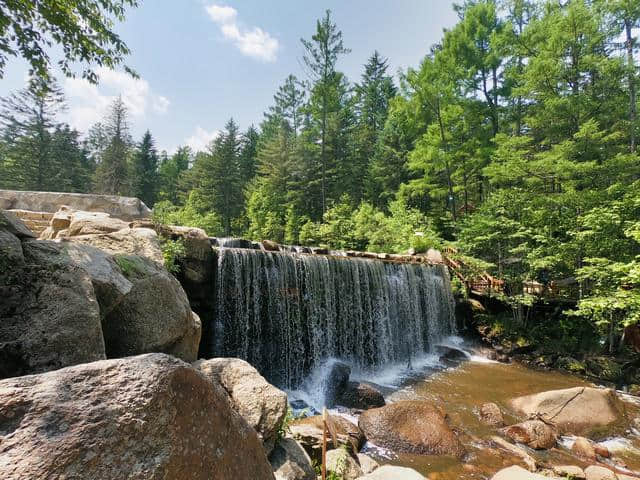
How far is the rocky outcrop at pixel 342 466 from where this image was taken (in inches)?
146

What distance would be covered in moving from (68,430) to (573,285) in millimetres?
14467

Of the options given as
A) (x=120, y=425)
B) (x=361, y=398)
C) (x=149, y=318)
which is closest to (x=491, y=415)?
(x=361, y=398)

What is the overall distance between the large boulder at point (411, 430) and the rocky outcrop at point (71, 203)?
10.3 metres

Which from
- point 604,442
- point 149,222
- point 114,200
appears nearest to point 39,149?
point 114,200

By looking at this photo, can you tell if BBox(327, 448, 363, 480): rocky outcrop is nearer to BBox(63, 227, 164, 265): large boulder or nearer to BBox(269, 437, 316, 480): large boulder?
BBox(269, 437, 316, 480): large boulder

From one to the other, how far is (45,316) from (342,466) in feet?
11.4

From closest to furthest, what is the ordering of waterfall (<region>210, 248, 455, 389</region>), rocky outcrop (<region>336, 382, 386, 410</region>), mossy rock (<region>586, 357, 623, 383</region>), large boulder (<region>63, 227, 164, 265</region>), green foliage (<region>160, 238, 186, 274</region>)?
large boulder (<region>63, 227, 164, 265</region>)
green foliage (<region>160, 238, 186, 274</region>)
rocky outcrop (<region>336, 382, 386, 410</region>)
waterfall (<region>210, 248, 455, 389</region>)
mossy rock (<region>586, 357, 623, 383</region>)

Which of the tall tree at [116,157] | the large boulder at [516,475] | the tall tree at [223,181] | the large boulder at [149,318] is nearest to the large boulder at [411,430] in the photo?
the large boulder at [516,475]

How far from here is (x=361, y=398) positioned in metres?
6.51

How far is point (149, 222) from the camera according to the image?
6.84 metres

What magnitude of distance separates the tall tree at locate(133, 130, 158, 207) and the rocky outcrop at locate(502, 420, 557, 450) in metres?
38.8

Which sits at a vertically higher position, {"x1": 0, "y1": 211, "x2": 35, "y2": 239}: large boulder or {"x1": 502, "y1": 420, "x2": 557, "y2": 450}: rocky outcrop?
{"x1": 0, "y1": 211, "x2": 35, "y2": 239}: large boulder

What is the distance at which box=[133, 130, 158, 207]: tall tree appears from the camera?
36.4 meters

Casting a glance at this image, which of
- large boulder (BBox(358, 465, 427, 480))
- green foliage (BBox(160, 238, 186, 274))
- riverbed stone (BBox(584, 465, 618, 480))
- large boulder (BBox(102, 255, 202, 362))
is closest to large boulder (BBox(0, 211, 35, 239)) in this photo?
large boulder (BBox(102, 255, 202, 362))
